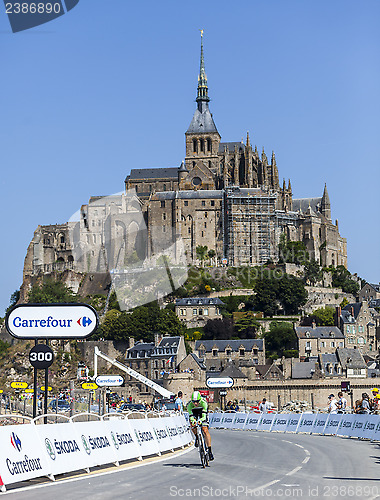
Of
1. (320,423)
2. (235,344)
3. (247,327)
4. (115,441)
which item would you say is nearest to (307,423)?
(320,423)

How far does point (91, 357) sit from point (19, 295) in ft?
166

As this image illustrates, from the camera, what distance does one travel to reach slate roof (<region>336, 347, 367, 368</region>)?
99375 mm

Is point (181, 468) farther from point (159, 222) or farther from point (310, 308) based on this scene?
point (159, 222)

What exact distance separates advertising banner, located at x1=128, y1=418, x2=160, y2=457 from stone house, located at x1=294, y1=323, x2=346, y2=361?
82.6 m

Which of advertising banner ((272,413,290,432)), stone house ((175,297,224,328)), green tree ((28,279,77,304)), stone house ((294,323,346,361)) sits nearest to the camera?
advertising banner ((272,413,290,432))

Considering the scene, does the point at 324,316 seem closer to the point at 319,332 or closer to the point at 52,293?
the point at 319,332

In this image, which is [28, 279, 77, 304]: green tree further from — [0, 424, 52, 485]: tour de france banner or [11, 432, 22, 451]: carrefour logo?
[11, 432, 22, 451]: carrefour logo

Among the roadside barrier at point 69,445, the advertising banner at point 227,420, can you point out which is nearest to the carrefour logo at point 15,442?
the roadside barrier at point 69,445

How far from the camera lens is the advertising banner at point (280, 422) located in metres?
36.2

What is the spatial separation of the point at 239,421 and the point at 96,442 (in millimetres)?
23699

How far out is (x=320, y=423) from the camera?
3284cm

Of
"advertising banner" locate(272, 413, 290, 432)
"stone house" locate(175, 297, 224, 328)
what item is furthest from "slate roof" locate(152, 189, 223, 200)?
"advertising banner" locate(272, 413, 290, 432)

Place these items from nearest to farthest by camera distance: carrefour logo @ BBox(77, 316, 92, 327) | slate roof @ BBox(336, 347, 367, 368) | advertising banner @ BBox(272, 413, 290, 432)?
carrefour logo @ BBox(77, 316, 92, 327) → advertising banner @ BBox(272, 413, 290, 432) → slate roof @ BBox(336, 347, 367, 368)

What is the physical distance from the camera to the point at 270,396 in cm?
8962
